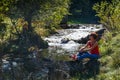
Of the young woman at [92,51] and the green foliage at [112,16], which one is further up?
the green foliage at [112,16]

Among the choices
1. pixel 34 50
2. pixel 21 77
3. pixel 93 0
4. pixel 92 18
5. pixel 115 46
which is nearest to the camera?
pixel 21 77

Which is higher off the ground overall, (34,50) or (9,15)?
(9,15)

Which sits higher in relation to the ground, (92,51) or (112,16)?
(112,16)

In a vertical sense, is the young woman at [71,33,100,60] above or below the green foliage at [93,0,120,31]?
below

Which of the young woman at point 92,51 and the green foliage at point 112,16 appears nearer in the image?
the young woman at point 92,51

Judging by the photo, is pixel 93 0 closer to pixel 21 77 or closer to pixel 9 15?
pixel 9 15

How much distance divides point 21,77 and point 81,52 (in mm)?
3809

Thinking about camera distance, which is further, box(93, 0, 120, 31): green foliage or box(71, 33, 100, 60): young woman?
box(93, 0, 120, 31): green foliage

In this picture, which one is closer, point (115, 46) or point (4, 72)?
point (4, 72)

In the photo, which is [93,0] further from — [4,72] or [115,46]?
[4,72]

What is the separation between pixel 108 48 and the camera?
1736 centimetres

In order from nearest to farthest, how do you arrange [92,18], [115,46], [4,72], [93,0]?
1. [4,72]
2. [115,46]
3. [92,18]
4. [93,0]

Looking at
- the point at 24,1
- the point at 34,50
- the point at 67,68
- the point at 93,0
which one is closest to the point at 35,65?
the point at 67,68

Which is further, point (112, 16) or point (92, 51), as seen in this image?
point (112, 16)
